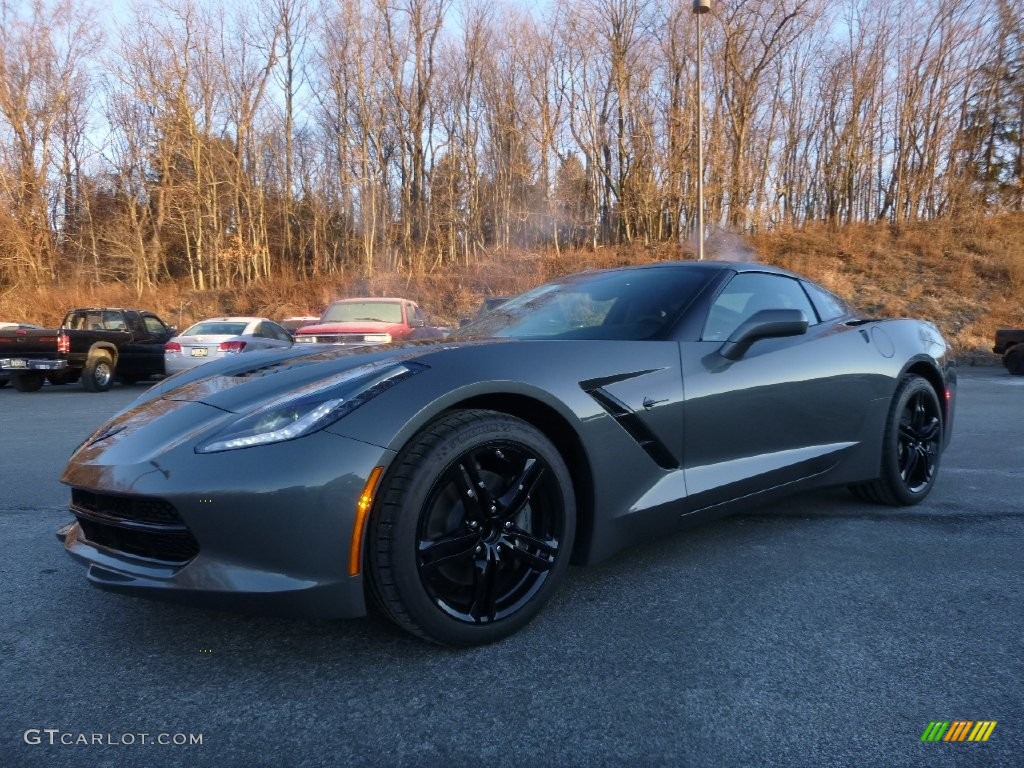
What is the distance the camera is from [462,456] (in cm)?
220

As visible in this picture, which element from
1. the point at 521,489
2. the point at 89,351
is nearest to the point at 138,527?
the point at 521,489

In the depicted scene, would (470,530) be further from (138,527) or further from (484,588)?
(138,527)

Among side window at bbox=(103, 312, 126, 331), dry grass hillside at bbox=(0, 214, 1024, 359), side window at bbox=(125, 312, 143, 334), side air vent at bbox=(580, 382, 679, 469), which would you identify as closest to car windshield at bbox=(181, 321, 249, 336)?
side window at bbox=(125, 312, 143, 334)

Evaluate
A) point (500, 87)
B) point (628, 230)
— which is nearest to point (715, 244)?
point (628, 230)

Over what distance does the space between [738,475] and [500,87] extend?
2991 cm

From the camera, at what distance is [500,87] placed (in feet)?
98.0

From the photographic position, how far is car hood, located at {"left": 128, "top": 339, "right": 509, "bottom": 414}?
2.36 metres

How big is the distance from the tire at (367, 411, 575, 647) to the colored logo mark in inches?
43.9

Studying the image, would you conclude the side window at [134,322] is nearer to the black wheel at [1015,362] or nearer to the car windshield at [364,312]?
the car windshield at [364,312]

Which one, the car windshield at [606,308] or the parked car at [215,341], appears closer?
the car windshield at [606,308]

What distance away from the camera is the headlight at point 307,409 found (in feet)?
6.72

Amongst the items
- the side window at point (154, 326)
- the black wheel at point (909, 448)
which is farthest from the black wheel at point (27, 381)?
the black wheel at point (909, 448)

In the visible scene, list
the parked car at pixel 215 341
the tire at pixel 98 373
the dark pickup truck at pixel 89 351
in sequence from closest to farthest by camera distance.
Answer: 1. the dark pickup truck at pixel 89 351
2. the parked car at pixel 215 341
3. the tire at pixel 98 373

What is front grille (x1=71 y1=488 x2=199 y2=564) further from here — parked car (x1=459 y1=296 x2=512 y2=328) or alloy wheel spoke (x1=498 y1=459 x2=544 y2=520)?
parked car (x1=459 y1=296 x2=512 y2=328)
